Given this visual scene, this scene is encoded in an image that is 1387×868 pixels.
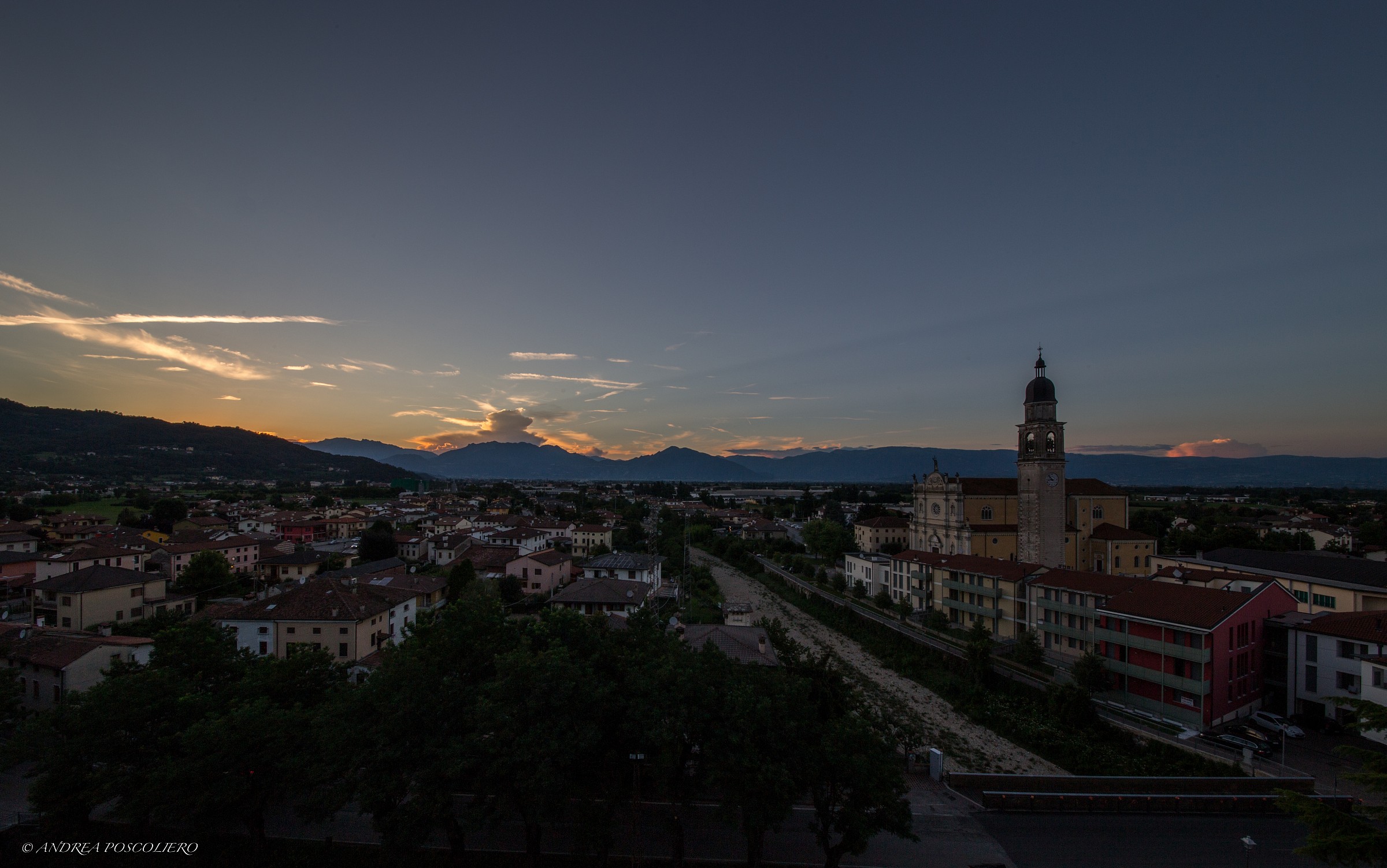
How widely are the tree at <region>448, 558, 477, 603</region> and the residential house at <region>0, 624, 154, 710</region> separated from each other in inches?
607

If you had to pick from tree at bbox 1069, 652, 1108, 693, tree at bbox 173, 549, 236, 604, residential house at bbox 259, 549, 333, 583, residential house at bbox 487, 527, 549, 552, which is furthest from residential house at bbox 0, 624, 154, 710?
residential house at bbox 487, 527, 549, 552

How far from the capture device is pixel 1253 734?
1752cm

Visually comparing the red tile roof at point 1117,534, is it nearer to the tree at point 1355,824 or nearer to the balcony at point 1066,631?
the balcony at point 1066,631

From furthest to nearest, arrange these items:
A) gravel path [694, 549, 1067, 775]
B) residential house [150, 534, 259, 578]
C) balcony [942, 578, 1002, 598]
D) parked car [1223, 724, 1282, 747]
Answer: residential house [150, 534, 259, 578], balcony [942, 578, 1002, 598], gravel path [694, 549, 1067, 775], parked car [1223, 724, 1282, 747]

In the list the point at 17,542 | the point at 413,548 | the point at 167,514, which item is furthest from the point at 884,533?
the point at 167,514

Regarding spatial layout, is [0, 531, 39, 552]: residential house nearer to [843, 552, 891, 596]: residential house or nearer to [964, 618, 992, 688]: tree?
[843, 552, 891, 596]: residential house

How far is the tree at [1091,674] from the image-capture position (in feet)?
68.5

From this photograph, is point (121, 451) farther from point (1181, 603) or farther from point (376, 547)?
point (1181, 603)

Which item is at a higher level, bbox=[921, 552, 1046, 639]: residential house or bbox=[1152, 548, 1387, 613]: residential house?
bbox=[1152, 548, 1387, 613]: residential house

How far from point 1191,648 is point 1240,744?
9.48ft

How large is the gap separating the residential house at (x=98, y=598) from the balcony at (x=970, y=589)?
39.8 m

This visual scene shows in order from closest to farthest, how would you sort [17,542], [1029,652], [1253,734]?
1. [1253,734]
2. [1029,652]
3. [17,542]

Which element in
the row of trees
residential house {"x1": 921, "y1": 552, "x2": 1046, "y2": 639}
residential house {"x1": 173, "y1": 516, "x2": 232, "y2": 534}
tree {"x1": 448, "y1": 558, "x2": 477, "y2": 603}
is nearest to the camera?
the row of trees

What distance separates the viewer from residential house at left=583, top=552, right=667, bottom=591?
37844 mm
